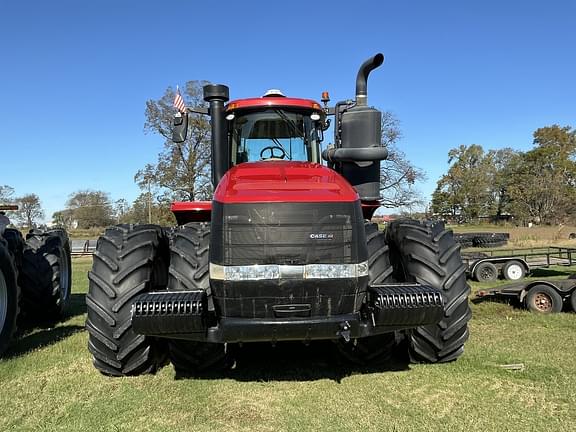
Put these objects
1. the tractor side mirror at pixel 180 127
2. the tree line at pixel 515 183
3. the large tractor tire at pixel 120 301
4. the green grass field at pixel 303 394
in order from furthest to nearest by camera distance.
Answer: the tree line at pixel 515 183 < the tractor side mirror at pixel 180 127 < the large tractor tire at pixel 120 301 < the green grass field at pixel 303 394

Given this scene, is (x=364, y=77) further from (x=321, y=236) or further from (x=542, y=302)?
(x=542, y=302)

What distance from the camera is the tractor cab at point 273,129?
5.21 meters

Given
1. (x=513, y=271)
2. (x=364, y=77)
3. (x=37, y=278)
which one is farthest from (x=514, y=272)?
(x=37, y=278)

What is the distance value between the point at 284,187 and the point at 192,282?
117cm

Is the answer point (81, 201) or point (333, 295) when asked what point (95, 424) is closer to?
point (333, 295)

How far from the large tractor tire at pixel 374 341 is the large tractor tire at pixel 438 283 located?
20 cm

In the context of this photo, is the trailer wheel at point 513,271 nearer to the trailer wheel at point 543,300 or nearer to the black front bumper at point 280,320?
the trailer wheel at point 543,300

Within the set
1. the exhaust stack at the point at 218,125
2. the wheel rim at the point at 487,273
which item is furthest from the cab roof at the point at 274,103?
the wheel rim at the point at 487,273

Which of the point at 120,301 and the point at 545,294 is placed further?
the point at 545,294

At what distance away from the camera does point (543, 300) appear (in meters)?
7.69

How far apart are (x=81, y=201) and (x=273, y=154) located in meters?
67.7

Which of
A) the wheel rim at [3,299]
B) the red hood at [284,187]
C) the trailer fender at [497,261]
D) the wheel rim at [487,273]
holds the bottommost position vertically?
the wheel rim at [487,273]

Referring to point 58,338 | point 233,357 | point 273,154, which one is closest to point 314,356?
point 233,357

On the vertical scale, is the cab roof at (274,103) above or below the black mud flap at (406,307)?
above
